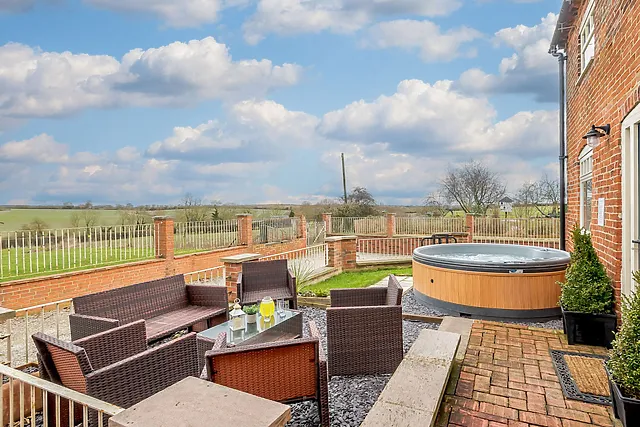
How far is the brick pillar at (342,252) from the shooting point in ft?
30.5

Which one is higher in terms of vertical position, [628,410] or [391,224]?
[391,224]

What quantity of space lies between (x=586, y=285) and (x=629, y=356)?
5.96 ft

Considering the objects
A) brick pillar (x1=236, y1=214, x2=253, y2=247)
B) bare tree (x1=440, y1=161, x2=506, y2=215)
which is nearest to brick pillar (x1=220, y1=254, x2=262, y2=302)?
brick pillar (x1=236, y1=214, x2=253, y2=247)

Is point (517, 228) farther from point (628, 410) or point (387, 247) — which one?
point (628, 410)

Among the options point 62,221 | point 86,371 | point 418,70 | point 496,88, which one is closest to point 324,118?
point 418,70

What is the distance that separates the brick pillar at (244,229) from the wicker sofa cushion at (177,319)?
6838 mm

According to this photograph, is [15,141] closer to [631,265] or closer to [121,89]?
[121,89]

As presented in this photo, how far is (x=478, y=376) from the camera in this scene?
9.81 ft

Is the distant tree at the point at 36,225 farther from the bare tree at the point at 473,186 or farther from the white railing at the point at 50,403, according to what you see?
the bare tree at the point at 473,186

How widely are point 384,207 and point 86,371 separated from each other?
61.5 feet

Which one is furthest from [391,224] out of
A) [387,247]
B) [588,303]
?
[588,303]

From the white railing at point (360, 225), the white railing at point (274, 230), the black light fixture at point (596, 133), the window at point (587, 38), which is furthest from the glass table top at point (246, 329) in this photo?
the white railing at point (360, 225)

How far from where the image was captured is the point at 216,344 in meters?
2.66

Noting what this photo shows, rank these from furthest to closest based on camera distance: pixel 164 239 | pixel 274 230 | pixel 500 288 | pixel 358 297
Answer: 1. pixel 274 230
2. pixel 164 239
3. pixel 500 288
4. pixel 358 297
